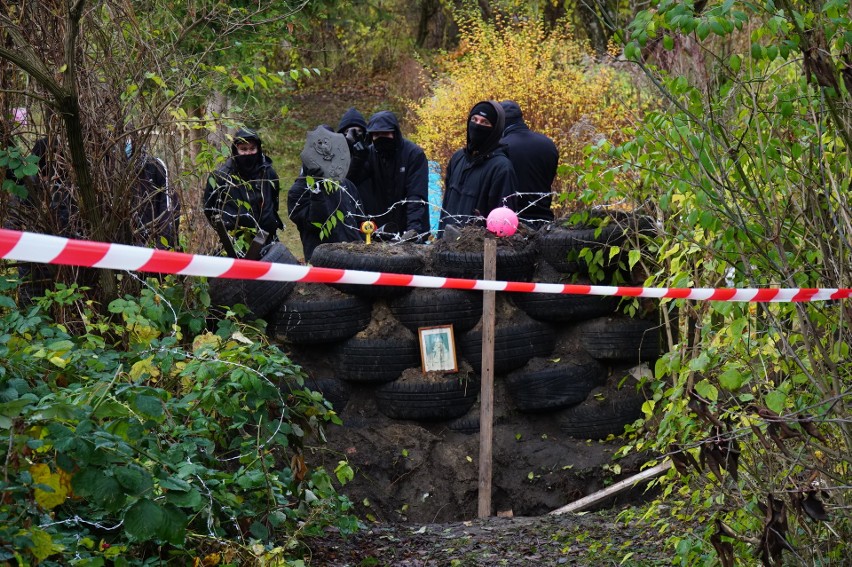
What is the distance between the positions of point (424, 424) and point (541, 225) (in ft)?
6.05

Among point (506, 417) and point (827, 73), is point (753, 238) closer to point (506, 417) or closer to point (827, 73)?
point (827, 73)

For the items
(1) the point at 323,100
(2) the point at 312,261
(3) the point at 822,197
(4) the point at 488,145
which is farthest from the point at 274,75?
(1) the point at 323,100

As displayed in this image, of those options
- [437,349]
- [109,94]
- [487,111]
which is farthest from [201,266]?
[487,111]

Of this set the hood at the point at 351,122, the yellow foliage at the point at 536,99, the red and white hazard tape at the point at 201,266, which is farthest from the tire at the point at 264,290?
the yellow foliage at the point at 536,99

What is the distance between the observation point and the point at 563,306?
7.53 meters

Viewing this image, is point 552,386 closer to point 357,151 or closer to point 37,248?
point 357,151

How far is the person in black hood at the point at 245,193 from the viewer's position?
21.6ft

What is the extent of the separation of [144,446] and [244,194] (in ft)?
11.5

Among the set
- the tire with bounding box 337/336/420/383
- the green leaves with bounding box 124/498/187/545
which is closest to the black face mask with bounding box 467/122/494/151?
the tire with bounding box 337/336/420/383

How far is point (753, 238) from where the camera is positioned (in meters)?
3.87

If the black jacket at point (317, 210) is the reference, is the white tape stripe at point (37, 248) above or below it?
below

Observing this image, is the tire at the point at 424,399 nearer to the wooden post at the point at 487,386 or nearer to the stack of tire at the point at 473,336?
the stack of tire at the point at 473,336

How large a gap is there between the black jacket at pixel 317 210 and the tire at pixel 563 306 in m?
1.70

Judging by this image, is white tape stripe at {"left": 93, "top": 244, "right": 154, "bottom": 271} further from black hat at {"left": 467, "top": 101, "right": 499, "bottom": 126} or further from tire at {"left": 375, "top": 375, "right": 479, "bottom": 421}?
black hat at {"left": 467, "top": 101, "right": 499, "bottom": 126}
